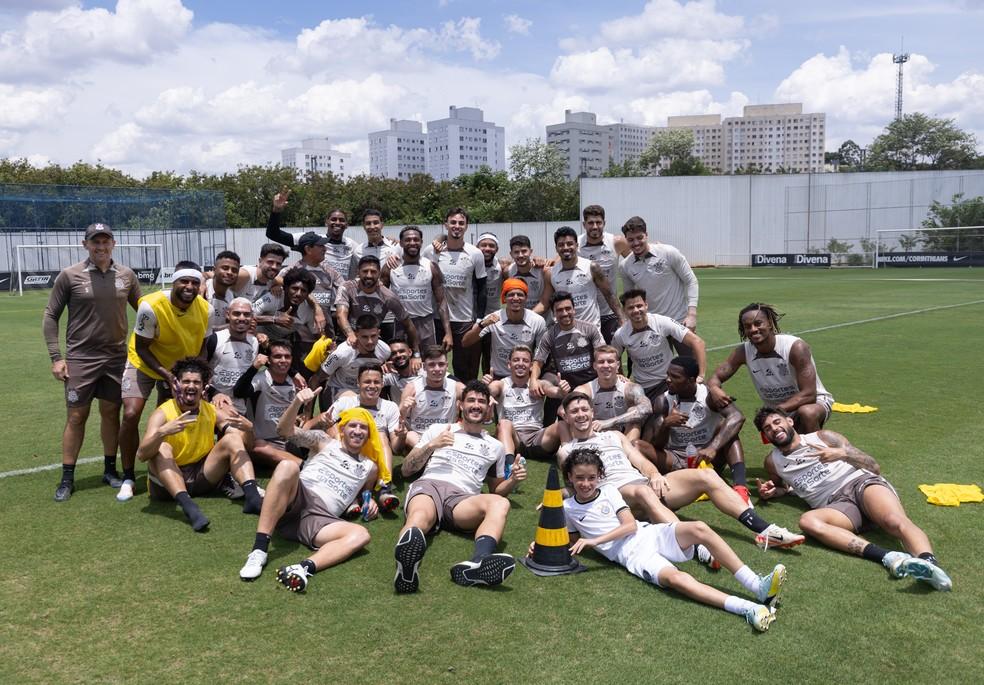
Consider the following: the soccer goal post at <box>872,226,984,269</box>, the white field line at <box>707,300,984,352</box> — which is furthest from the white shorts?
the soccer goal post at <box>872,226,984,269</box>

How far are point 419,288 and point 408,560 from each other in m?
4.77

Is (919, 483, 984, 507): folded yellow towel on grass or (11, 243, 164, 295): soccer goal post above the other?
(11, 243, 164, 295): soccer goal post

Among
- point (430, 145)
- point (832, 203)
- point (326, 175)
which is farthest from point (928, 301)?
point (430, 145)

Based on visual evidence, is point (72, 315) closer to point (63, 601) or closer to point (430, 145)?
point (63, 601)

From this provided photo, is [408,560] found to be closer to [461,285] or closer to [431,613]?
[431,613]

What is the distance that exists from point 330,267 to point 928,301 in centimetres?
2086

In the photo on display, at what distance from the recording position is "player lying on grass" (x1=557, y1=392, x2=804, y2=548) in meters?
5.45

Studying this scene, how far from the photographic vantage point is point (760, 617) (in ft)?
14.1

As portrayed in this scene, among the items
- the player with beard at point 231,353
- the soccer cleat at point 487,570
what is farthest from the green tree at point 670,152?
the soccer cleat at point 487,570

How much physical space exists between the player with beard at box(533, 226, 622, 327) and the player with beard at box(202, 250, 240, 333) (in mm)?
3259

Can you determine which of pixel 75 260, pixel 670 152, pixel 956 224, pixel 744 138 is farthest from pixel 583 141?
pixel 75 260

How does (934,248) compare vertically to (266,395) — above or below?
above

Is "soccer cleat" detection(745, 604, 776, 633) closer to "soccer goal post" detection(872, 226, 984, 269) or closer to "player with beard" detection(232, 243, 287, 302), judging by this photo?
"player with beard" detection(232, 243, 287, 302)

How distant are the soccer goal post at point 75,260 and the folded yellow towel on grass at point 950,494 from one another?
3653cm
